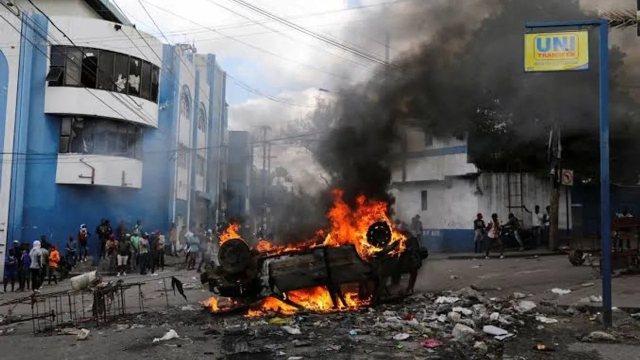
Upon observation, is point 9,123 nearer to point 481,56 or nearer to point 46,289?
point 46,289

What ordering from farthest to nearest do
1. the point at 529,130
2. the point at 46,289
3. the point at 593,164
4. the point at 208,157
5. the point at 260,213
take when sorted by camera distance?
the point at 208,157, the point at 593,164, the point at 529,130, the point at 260,213, the point at 46,289

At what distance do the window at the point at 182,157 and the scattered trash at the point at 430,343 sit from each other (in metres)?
19.6

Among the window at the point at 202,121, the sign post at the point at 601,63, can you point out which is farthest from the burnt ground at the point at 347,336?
the window at the point at 202,121

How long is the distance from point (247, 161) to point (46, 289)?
42.7 feet

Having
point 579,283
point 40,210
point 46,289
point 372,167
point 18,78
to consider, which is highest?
point 18,78

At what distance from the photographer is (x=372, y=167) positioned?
37.9 ft

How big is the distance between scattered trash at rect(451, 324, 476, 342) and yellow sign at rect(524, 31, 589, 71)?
376cm

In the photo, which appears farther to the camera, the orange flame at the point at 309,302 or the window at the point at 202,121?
the window at the point at 202,121

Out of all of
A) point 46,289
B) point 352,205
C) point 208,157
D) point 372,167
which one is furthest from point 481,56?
point 208,157

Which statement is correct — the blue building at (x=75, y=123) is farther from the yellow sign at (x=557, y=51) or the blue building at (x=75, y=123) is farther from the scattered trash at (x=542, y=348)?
the scattered trash at (x=542, y=348)

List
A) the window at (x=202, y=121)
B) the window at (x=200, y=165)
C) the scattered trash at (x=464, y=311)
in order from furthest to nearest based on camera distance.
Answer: the window at (x=202, y=121), the window at (x=200, y=165), the scattered trash at (x=464, y=311)

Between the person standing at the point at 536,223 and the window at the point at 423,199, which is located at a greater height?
the window at the point at 423,199

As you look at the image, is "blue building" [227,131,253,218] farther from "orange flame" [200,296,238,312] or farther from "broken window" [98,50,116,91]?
"orange flame" [200,296,238,312]

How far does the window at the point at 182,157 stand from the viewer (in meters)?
24.4
